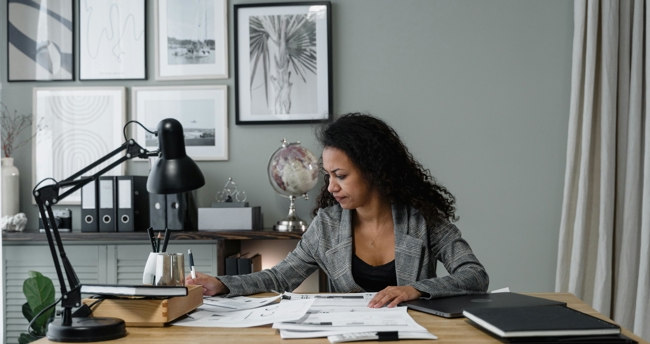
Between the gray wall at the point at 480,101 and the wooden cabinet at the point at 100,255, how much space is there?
429mm

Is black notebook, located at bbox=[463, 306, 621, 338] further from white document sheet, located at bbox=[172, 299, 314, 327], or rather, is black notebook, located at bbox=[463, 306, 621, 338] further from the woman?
the woman

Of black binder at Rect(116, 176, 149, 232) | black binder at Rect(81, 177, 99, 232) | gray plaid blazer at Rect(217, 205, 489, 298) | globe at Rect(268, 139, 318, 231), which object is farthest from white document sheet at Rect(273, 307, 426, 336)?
black binder at Rect(81, 177, 99, 232)

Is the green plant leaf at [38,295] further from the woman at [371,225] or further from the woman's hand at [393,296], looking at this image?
the woman's hand at [393,296]

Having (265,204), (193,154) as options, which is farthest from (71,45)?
(265,204)

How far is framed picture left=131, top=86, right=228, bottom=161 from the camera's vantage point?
338 centimetres

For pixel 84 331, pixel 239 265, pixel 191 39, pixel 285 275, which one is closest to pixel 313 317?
pixel 84 331

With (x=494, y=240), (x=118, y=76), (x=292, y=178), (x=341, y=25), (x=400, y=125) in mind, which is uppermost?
(x=341, y=25)

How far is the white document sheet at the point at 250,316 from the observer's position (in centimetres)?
142

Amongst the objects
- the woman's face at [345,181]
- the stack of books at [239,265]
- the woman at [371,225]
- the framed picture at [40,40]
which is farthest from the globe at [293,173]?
the framed picture at [40,40]

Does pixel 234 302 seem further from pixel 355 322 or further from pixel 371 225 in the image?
pixel 371 225

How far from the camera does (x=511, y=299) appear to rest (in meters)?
1.57

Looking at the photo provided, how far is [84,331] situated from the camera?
1251 mm

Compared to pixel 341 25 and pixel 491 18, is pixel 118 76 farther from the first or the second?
pixel 491 18

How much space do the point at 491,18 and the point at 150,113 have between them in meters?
1.80
